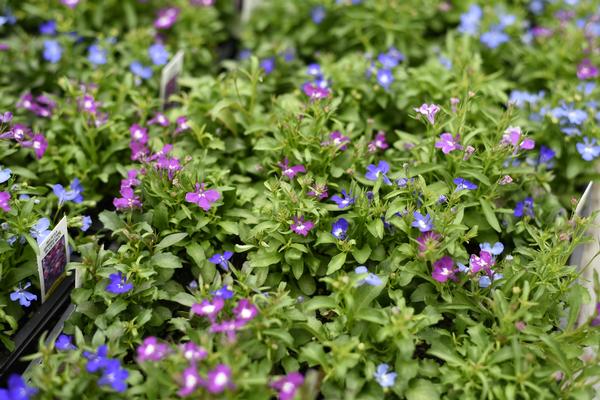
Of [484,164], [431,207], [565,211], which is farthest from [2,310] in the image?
[565,211]

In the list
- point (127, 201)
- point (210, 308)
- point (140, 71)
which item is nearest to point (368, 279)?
point (210, 308)

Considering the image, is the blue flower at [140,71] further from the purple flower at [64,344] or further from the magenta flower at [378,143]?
the purple flower at [64,344]

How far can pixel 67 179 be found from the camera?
2.69m

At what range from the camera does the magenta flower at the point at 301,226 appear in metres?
2.20

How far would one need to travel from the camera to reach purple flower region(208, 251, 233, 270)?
7.22ft

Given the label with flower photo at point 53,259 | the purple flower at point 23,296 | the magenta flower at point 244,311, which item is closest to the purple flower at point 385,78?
the magenta flower at point 244,311

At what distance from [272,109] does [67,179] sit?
0.97 meters

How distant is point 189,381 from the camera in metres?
1.68

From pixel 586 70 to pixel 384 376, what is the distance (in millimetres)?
2122

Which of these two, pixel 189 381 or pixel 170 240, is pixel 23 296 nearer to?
pixel 170 240

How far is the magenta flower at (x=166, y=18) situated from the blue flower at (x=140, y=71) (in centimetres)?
49

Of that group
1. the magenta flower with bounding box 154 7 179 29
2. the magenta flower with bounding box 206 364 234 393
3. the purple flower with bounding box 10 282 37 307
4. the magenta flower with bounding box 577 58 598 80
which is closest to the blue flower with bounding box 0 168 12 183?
the purple flower with bounding box 10 282 37 307

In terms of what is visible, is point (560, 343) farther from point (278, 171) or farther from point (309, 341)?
point (278, 171)

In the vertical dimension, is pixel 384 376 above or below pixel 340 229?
below
